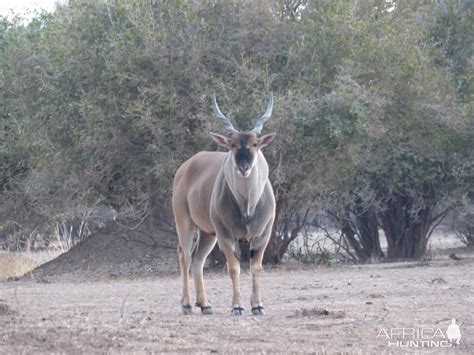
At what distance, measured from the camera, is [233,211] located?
10.8m

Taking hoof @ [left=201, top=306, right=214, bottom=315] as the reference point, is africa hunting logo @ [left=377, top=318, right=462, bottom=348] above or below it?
below

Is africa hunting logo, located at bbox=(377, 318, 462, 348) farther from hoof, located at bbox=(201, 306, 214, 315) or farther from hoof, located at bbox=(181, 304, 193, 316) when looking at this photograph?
hoof, located at bbox=(181, 304, 193, 316)

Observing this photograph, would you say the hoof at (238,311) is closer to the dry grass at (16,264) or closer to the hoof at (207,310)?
the hoof at (207,310)

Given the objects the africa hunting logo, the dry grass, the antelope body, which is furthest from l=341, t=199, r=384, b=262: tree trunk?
the africa hunting logo

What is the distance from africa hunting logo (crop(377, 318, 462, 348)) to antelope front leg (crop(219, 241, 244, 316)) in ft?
6.54

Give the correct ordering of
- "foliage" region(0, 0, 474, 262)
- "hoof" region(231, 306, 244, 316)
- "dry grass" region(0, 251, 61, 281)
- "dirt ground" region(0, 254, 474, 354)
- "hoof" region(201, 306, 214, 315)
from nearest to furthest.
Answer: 1. "dirt ground" region(0, 254, 474, 354)
2. "hoof" region(231, 306, 244, 316)
3. "hoof" region(201, 306, 214, 315)
4. "foliage" region(0, 0, 474, 262)
5. "dry grass" region(0, 251, 61, 281)

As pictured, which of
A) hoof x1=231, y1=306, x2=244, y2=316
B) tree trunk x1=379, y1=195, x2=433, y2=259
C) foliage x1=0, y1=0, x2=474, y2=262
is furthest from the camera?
tree trunk x1=379, y1=195, x2=433, y2=259

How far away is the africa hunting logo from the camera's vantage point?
7934 mm

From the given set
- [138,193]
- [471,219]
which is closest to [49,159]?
[138,193]

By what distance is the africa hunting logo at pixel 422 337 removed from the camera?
7.93 meters

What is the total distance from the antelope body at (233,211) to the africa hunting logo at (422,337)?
6.70 feet

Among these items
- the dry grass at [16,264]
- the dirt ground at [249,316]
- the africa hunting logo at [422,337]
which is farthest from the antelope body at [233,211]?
the dry grass at [16,264]

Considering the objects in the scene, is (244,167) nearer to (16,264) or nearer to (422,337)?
(422,337)

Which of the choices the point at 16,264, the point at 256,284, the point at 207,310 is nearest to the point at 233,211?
the point at 256,284
